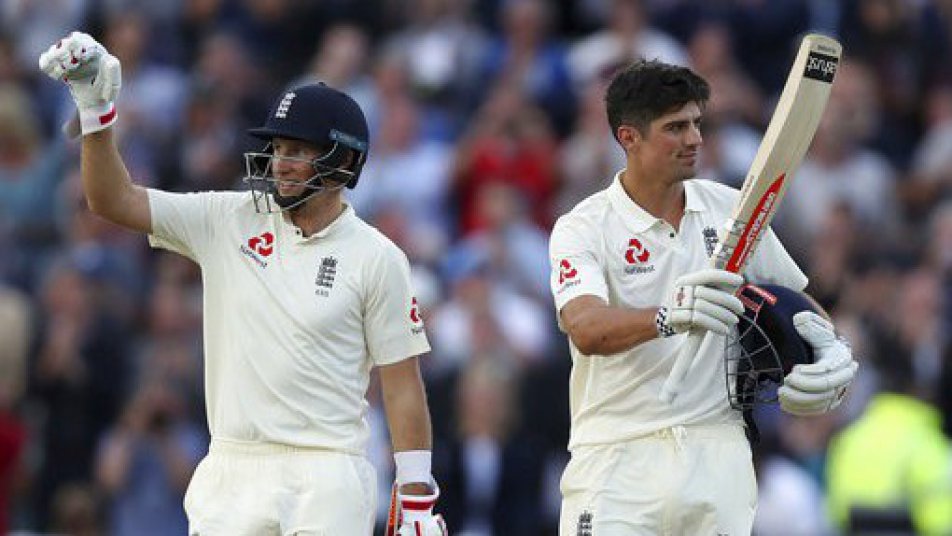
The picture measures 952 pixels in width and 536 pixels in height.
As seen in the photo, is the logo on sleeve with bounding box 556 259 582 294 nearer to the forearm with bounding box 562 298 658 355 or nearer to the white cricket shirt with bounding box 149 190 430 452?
the forearm with bounding box 562 298 658 355

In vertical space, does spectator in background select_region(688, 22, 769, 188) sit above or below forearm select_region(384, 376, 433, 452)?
above

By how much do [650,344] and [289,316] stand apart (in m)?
1.20

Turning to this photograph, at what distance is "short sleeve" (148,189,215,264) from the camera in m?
7.75

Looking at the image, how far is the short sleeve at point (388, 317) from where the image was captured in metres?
7.75

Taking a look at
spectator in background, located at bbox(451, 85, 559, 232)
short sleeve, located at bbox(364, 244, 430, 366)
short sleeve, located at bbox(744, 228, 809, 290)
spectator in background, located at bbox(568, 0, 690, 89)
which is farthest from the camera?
spectator in background, located at bbox(568, 0, 690, 89)

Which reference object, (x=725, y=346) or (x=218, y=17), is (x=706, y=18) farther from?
(x=725, y=346)

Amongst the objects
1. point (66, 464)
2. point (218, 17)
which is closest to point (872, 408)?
point (66, 464)

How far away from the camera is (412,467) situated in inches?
307

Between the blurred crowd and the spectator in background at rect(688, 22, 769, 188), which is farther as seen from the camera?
the spectator in background at rect(688, 22, 769, 188)

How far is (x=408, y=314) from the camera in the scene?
7789mm

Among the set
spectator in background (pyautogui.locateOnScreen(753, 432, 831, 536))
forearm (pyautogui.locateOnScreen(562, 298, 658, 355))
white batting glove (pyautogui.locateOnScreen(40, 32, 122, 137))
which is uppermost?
white batting glove (pyautogui.locateOnScreen(40, 32, 122, 137))

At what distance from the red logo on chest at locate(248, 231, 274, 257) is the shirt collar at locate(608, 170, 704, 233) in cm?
116

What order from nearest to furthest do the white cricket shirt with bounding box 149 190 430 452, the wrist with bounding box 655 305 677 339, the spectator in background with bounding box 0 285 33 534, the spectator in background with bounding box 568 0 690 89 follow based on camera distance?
the wrist with bounding box 655 305 677 339 < the white cricket shirt with bounding box 149 190 430 452 < the spectator in background with bounding box 0 285 33 534 < the spectator in background with bounding box 568 0 690 89

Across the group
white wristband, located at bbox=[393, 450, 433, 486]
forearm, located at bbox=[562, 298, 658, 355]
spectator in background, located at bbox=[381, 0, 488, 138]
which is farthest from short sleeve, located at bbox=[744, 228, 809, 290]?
spectator in background, located at bbox=[381, 0, 488, 138]
